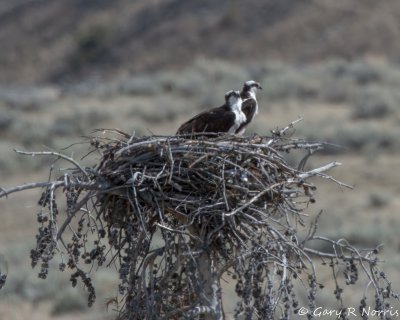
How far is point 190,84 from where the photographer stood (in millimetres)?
39594

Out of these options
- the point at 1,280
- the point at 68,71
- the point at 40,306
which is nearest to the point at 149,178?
the point at 1,280

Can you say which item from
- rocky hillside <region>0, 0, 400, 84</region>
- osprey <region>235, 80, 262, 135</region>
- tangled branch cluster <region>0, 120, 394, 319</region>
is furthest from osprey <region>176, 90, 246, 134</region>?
rocky hillside <region>0, 0, 400, 84</region>

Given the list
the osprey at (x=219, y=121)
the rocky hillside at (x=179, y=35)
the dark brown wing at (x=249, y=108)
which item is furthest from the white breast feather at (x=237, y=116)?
the rocky hillside at (x=179, y=35)

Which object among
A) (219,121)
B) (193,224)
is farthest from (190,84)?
(193,224)

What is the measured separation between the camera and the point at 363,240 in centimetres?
1908

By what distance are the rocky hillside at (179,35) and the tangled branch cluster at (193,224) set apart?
39.9 m

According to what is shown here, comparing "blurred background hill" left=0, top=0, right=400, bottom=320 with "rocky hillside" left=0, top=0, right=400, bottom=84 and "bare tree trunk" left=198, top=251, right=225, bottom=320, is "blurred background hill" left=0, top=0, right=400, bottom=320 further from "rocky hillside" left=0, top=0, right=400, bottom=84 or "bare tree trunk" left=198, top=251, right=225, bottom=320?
"bare tree trunk" left=198, top=251, right=225, bottom=320

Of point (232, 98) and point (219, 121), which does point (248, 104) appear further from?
point (219, 121)

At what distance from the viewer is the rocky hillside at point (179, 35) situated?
4794cm

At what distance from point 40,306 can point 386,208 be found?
7596 millimetres

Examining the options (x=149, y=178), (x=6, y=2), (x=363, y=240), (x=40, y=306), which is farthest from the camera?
(x=6, y=2)

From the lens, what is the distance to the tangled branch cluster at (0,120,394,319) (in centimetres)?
568

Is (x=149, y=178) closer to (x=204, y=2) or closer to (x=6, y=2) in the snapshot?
(x=204, y=2)

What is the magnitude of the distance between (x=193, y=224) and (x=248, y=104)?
10.7ft
